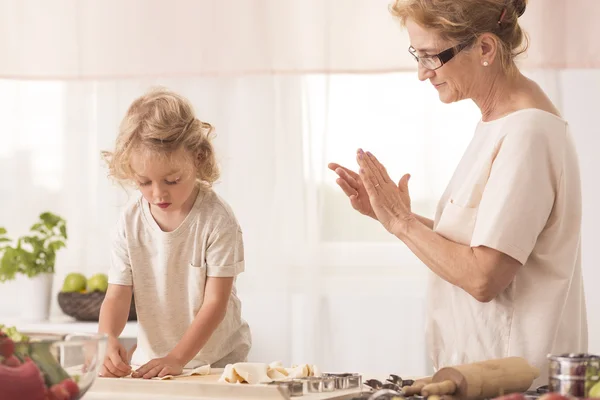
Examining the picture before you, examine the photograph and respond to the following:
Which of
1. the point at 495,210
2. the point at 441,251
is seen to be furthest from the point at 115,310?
the point at 495,210

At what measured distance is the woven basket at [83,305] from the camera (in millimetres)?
3270

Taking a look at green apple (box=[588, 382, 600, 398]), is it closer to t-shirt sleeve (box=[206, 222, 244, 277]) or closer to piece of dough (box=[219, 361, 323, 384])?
piece of dough (box=[219, 361, 323, 384])

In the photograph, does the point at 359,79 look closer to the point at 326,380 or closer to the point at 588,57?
the point at 588,57

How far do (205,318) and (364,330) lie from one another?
135 centimetres

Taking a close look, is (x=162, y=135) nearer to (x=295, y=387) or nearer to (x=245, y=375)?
(x=245, y=375)


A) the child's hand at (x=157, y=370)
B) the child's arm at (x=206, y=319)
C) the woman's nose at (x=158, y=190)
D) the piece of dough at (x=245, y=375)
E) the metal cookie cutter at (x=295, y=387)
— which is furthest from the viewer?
the woman's nose at (x=158, y=190)

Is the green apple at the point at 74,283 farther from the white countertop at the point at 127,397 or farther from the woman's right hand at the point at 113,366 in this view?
the white countertop at the point at 127,397

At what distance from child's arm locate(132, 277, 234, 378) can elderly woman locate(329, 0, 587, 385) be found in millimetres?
470

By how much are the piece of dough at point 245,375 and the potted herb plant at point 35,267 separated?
1.86 meters

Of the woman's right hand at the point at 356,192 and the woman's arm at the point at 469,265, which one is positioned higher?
the woman's right hand at the point at 356,192

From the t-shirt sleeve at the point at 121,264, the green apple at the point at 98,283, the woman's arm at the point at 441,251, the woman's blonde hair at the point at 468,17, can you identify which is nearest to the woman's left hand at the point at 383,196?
the woman's arm at the point at 441,251

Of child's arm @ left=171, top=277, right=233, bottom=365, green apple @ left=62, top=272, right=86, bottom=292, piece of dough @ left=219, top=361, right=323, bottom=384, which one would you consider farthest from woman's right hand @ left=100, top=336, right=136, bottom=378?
green apple @ left=62, top=272, right=86, bottom=292

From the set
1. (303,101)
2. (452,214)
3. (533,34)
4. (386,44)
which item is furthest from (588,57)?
(452,214)

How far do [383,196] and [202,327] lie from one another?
1.76 feet
